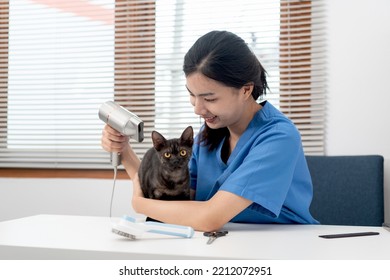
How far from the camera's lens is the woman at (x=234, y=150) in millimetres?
1180

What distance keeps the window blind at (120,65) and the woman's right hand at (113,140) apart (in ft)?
3.12

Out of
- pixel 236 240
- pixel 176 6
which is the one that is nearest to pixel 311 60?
pixel 176 6

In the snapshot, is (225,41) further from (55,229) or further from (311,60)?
(311,60)

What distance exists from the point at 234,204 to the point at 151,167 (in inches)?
15.2

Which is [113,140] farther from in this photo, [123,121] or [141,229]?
[141,229]

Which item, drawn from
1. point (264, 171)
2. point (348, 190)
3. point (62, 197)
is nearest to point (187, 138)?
point (264, 171)

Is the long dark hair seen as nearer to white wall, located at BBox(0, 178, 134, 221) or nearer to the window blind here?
the window blind

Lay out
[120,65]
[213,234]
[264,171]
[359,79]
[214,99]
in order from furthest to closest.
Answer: [120,65] < [359,79] < [214,99] < [264,171] < [213,234]

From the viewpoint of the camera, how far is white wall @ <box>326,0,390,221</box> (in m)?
2.12

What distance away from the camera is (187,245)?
3.22ft

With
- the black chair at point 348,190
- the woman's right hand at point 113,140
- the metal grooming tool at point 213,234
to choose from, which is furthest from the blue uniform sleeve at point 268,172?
the black chair at point 348,190

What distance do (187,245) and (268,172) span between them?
34 centimetres

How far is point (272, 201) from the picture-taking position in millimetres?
1188

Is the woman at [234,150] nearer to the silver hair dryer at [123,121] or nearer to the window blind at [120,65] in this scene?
the silver hair dryer at [123,121]
